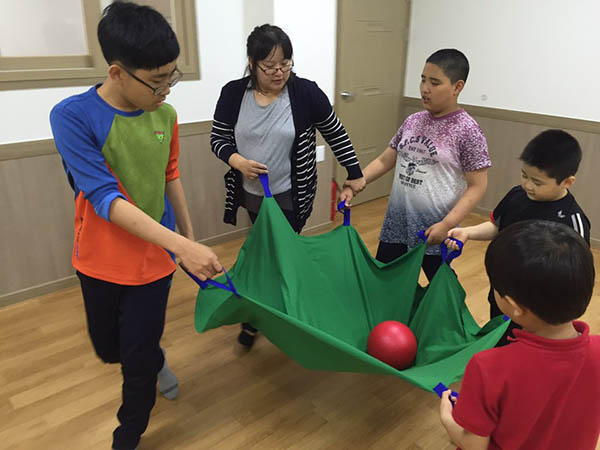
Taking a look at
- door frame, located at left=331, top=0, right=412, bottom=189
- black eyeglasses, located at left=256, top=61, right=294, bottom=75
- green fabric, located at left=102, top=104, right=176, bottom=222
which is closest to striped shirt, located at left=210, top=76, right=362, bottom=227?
black eyeglasses, located at left=256, top=61, right=294, bottom=75

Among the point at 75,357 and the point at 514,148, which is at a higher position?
the point at 514,148

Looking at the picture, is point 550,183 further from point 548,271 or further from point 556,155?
point 548,271

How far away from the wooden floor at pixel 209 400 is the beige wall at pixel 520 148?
123cm

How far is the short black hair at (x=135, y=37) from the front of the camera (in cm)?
110

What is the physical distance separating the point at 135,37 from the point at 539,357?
1.04 m

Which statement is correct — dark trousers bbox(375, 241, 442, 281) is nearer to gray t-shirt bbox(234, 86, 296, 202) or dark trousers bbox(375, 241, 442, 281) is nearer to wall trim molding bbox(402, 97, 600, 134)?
gray t-shirt bbox(234, 86, 296, 202)

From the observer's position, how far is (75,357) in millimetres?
2104

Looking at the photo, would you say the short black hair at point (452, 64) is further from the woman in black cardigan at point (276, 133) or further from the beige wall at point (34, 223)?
the beige wall at point (34, 223)

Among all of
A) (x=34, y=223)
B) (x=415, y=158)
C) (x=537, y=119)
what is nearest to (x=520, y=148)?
(x=537, y=119)

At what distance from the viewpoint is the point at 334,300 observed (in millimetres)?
1895

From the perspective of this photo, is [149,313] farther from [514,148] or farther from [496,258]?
[514,148]

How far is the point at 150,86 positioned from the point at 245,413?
1.21 m

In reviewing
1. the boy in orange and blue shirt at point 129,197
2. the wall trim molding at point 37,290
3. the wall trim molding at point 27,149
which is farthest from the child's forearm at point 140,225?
the wall trim molding at point 37,290

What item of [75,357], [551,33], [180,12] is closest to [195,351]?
[75,357]
